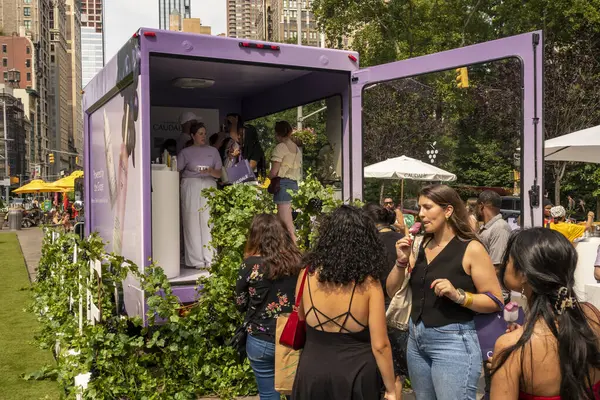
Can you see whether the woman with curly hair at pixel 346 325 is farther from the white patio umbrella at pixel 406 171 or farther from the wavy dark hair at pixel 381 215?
the white patio umbrella at pixel 406 171

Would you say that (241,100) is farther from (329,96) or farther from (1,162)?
(1,162)

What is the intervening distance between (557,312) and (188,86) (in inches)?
256

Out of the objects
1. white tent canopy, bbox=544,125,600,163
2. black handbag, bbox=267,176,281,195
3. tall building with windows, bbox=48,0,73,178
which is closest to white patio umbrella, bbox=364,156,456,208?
black handbag, bbox=267,176,281,195

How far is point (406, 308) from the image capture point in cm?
388

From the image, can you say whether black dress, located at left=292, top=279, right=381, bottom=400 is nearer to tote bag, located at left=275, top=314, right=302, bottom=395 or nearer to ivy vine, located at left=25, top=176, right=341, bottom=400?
tote bag, located at left=275, top=314, right=302, bottom=395

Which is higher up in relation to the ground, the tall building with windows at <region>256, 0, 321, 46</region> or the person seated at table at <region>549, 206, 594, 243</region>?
the tall building with windows at <region>256, 0, 321, 46</region>

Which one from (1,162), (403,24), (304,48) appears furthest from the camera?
(1,162)

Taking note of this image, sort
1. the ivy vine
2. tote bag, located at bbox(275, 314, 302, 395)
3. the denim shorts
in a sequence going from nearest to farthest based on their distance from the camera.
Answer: tote bag, located at bbox(275, 314, 302, 395)
the ivy vine
the denim shorts

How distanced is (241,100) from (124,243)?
4.39 metres

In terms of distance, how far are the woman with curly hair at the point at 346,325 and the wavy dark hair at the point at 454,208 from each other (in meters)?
0.63

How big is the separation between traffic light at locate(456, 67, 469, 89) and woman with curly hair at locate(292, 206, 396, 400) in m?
2.24

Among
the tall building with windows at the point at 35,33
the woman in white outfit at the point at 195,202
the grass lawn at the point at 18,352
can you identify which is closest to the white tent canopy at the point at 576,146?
the woman in white outfit at the point at 195,202

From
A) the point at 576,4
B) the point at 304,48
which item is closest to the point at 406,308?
the point at 304,48

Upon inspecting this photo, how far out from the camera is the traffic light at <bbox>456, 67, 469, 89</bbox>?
16.5ft
